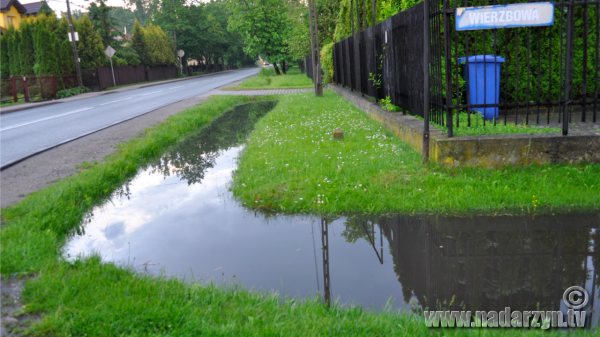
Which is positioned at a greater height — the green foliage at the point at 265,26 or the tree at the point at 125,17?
the tree at the point at 125,17

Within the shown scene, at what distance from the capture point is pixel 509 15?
523 centimetres

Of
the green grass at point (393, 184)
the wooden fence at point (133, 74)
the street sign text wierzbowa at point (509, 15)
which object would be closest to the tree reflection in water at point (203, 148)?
the green grass at point (393, 184)

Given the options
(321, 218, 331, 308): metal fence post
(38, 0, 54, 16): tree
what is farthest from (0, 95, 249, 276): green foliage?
(38, 0, 54, 16): tree

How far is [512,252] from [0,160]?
8.21m

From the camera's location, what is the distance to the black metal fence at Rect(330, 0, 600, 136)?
219 inches

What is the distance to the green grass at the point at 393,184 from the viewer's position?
4.68m

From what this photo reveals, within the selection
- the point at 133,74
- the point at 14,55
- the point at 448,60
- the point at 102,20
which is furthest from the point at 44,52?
the point at 448,60

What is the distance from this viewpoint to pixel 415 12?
6.83 meters

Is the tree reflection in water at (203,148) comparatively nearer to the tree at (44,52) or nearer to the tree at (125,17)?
the tree at (44,52)

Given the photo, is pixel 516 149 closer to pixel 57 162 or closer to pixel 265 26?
pixel 57 162

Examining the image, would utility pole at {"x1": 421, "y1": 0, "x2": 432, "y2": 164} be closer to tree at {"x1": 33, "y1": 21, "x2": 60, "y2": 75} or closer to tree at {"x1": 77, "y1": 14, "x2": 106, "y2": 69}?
tree at {"x1": 33, "y1": 21, "x2": 60, "y2": 75}

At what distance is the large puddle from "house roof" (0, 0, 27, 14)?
1960 inches

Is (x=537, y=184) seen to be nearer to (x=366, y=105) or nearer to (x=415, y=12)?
(x=415, y=12)

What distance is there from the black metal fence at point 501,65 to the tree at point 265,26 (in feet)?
136
